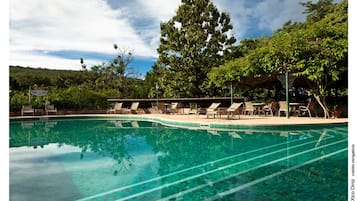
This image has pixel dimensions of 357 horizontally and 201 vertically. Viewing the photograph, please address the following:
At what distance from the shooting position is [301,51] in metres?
11.0

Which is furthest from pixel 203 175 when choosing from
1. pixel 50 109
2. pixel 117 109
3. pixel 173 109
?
pixel 50 109

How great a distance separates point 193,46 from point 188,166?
47.0ft

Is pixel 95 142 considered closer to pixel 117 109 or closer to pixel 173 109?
pixel 173 109

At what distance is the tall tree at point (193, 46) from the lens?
18719mm

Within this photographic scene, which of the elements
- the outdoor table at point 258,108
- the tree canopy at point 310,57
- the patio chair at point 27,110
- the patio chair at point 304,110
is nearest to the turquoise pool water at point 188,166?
the tree canopy at point 310,57

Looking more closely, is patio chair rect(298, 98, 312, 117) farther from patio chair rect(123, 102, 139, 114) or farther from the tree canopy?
patio chair rect(123, 102, 139, 114)

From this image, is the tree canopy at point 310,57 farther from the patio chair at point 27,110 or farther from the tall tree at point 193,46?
the patio chair at point 27,110

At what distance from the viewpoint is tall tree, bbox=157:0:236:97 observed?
18719mm

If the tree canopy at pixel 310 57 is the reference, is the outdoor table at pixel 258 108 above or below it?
below

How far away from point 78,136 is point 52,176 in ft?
17.1

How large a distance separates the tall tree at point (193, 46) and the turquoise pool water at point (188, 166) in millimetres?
9800


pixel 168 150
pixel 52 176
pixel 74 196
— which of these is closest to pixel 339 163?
pixel 168 150

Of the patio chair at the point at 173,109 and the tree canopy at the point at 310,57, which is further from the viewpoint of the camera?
the patio chair at the point at 173,109
